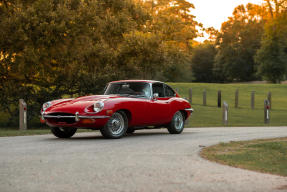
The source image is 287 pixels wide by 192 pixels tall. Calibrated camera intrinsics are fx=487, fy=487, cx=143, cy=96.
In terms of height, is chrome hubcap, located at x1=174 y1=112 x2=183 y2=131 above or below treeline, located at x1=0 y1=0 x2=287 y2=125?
below

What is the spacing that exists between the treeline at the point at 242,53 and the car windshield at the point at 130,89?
63.0 metres

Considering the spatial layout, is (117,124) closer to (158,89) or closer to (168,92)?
(158,89)

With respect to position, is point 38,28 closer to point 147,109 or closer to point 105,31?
point 105,31

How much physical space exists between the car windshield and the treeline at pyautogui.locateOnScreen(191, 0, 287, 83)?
63.0 m

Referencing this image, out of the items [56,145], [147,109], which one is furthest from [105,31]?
[56,145]

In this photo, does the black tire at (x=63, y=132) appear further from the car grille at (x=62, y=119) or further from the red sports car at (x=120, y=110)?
the car grille at (x=62, y=119)


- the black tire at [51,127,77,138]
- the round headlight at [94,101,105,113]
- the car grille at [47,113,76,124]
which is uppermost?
the round headlight at [94,101,105,113]

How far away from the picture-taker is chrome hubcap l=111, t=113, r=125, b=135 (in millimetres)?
11844

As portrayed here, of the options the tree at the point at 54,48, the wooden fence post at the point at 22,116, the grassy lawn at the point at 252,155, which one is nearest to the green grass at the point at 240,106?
the tree at the point at 54,48

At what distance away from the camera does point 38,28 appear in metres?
18.7

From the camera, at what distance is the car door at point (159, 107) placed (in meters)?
13.0

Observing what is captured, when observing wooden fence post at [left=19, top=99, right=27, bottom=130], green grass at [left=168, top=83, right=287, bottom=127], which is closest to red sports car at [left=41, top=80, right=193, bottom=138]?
wooden fence post at [left=19, top=99, right=27, bottom=130]

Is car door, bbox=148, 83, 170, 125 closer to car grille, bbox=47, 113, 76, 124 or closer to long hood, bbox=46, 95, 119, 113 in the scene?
long hood, bbox=46, 95, 119, 113

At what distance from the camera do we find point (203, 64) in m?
92.8
